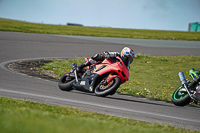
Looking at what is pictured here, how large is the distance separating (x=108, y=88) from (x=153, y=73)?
7.54 meters

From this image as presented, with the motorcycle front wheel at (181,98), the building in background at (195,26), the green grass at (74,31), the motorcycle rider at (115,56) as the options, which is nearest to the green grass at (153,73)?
the motorcycle front wheel at (181,98)

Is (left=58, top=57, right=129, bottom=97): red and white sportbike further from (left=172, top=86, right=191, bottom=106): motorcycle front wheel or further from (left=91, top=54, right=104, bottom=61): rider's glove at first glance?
(left=172, top=86, right=191, bottom=106): motorcycle front wheel

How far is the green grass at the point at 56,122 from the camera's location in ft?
12.2

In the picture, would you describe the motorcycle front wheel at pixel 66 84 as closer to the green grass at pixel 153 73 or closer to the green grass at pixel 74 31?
the green grass at pixel 153 73

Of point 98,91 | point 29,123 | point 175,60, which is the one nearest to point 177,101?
point 98,91

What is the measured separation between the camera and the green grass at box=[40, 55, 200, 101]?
424 inches

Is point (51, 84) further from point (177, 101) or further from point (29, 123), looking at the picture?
point (29, 123)

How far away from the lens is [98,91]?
831cm

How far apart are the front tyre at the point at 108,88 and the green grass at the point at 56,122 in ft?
4.98

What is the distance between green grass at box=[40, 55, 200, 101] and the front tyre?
2.24m

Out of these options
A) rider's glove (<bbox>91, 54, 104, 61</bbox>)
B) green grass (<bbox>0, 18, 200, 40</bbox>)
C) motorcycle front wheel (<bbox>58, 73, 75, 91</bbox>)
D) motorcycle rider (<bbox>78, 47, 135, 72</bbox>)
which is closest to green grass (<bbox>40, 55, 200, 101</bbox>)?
motorcycle rider (<bbox>78, 47, 135, 72</bbox>)

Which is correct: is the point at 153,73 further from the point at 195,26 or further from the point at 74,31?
the point at 195,26

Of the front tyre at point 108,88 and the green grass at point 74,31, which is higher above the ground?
the green grass at point 74,31

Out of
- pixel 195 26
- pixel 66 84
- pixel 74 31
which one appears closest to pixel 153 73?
pixel 66 84
